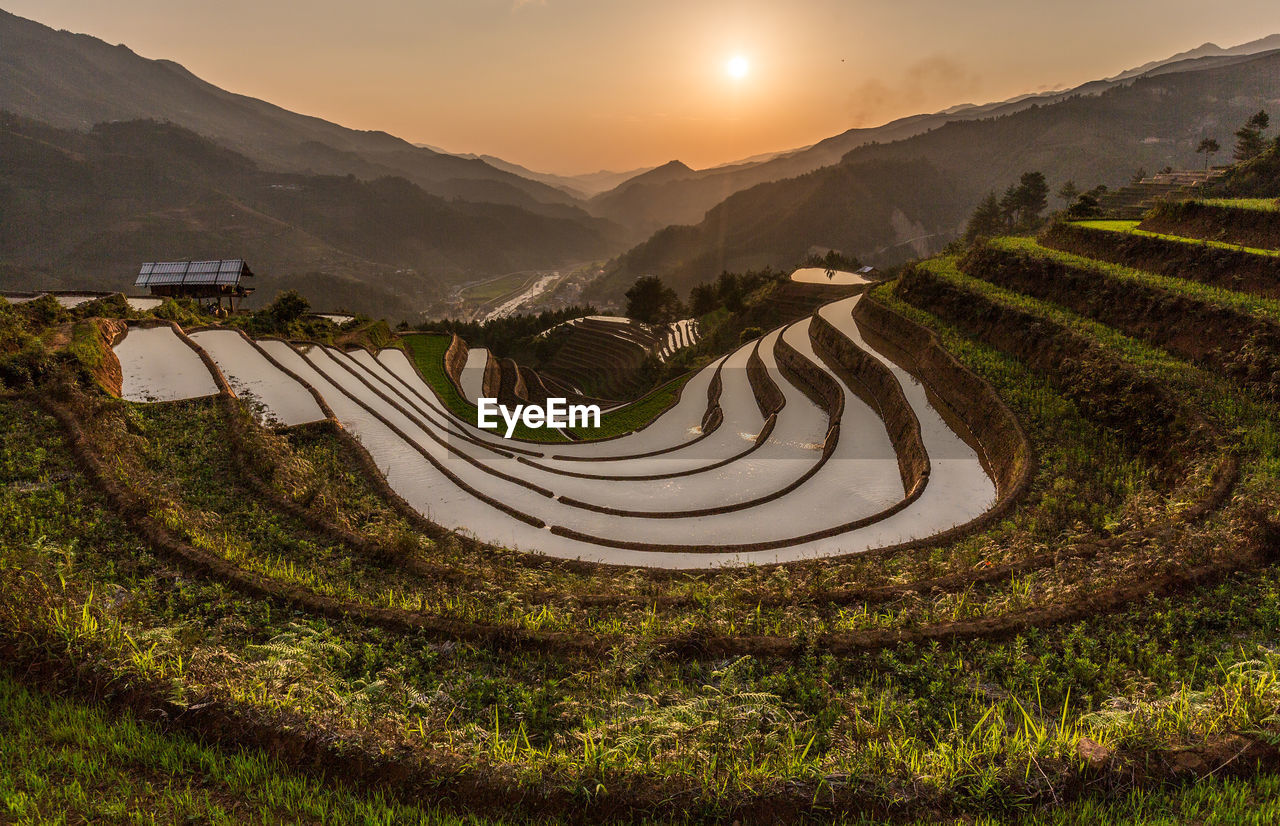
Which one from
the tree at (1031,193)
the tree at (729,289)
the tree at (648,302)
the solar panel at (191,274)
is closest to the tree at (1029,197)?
the tree at (1031,193)

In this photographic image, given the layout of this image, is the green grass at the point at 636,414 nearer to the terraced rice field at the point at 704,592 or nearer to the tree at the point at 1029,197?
the terraced rice field at the point at 704,592

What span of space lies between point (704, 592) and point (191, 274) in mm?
41955

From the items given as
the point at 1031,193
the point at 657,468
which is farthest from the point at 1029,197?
the point at 657,468

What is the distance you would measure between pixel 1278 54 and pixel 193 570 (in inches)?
10105

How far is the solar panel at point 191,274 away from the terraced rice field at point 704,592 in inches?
747

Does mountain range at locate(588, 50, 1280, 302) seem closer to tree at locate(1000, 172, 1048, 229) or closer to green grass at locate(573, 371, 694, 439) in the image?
tree at locate(1000, 172, 1048, 229)

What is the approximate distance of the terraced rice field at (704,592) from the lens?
12.4ft

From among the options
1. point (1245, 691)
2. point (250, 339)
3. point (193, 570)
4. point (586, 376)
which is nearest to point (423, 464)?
point (193, 570)

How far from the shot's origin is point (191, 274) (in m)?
33.7

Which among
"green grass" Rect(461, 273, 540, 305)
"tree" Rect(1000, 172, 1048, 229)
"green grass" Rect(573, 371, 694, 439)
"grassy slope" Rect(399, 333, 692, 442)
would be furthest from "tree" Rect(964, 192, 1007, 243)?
"green grass" Rect(461, 273, 540, 305)

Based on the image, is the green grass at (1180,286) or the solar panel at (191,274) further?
the solar panel at (191,274)

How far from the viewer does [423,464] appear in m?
15.7

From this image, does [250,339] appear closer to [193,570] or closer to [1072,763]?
[193,570]

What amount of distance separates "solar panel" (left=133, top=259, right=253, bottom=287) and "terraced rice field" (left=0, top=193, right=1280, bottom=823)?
19.0 meters
